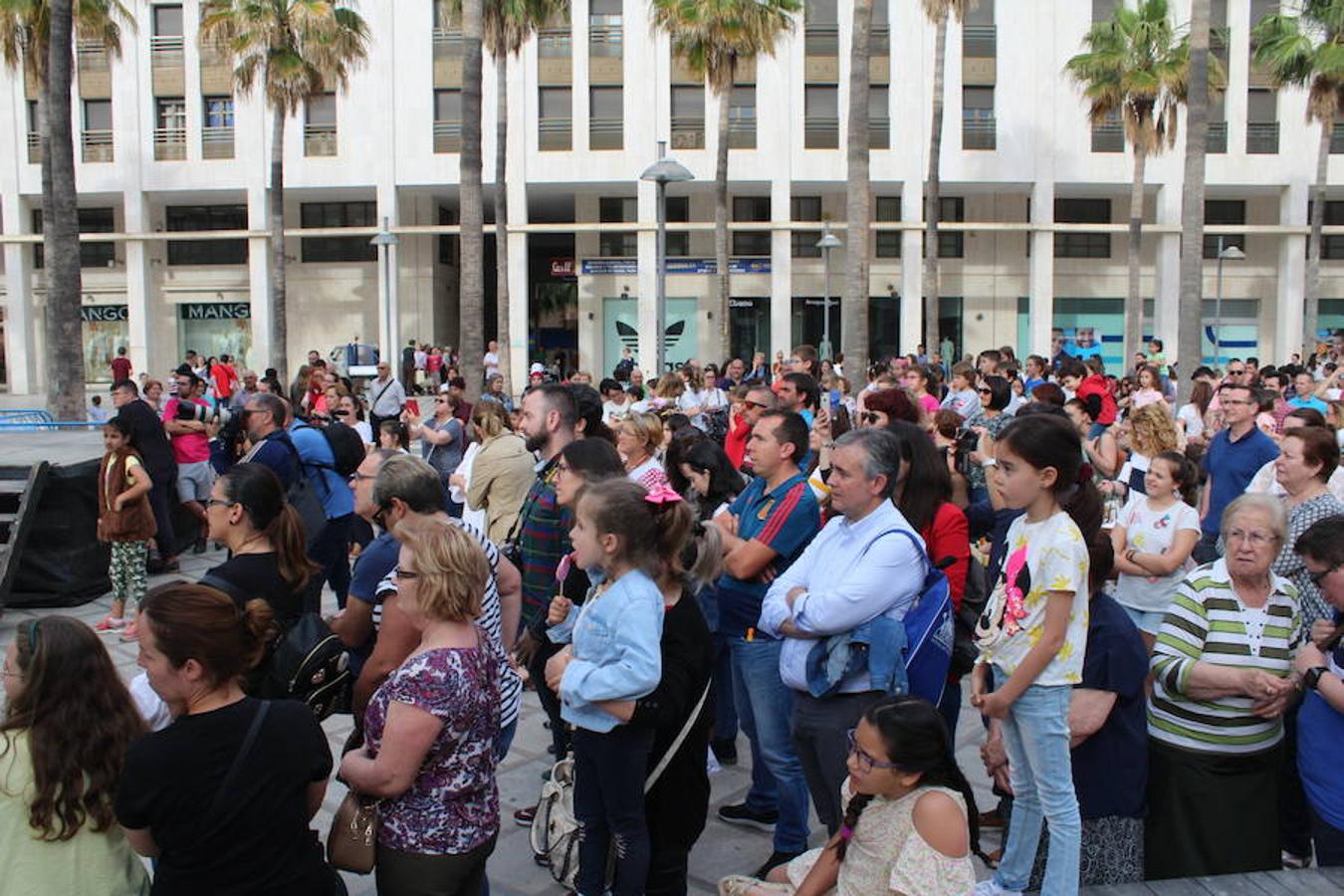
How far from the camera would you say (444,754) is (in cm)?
331

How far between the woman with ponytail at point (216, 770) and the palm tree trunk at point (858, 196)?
16035mm

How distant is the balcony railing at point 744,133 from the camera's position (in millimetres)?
36906

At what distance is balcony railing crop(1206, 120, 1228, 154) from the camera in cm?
3784

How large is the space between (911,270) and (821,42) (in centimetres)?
838

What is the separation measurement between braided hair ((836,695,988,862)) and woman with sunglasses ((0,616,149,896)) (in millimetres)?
2138

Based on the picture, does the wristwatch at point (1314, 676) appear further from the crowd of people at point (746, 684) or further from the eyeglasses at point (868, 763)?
the eyeglasses at point (868, 763)

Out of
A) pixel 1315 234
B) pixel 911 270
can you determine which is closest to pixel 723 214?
pixel 911 270

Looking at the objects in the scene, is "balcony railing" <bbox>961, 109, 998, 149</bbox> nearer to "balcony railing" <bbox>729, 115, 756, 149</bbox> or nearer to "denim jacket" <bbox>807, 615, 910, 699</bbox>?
"balcony railing" <bbox>729, 115, 756, 149</bbox>

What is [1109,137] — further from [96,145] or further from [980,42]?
[96,145]

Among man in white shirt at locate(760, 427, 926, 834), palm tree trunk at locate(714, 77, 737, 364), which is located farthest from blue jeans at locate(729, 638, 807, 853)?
palm tree trunk at locate(714, 77, 737, 364)

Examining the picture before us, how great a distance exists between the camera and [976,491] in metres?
7.25

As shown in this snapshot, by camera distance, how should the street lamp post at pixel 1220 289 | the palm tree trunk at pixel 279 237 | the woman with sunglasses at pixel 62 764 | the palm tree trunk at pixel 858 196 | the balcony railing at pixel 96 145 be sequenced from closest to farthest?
the woman with sunglasses at pixel 62 764 → the palm tree trunk at pixel 858 196 → the palm tree trunk at pixel 279 237 → the street lamp post at pixel 1220 289 → the balcony railing at pixel 96 145

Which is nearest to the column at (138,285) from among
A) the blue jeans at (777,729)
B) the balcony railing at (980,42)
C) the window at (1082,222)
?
the balcony railing at (980,42)

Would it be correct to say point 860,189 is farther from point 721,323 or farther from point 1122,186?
point 1122,186
